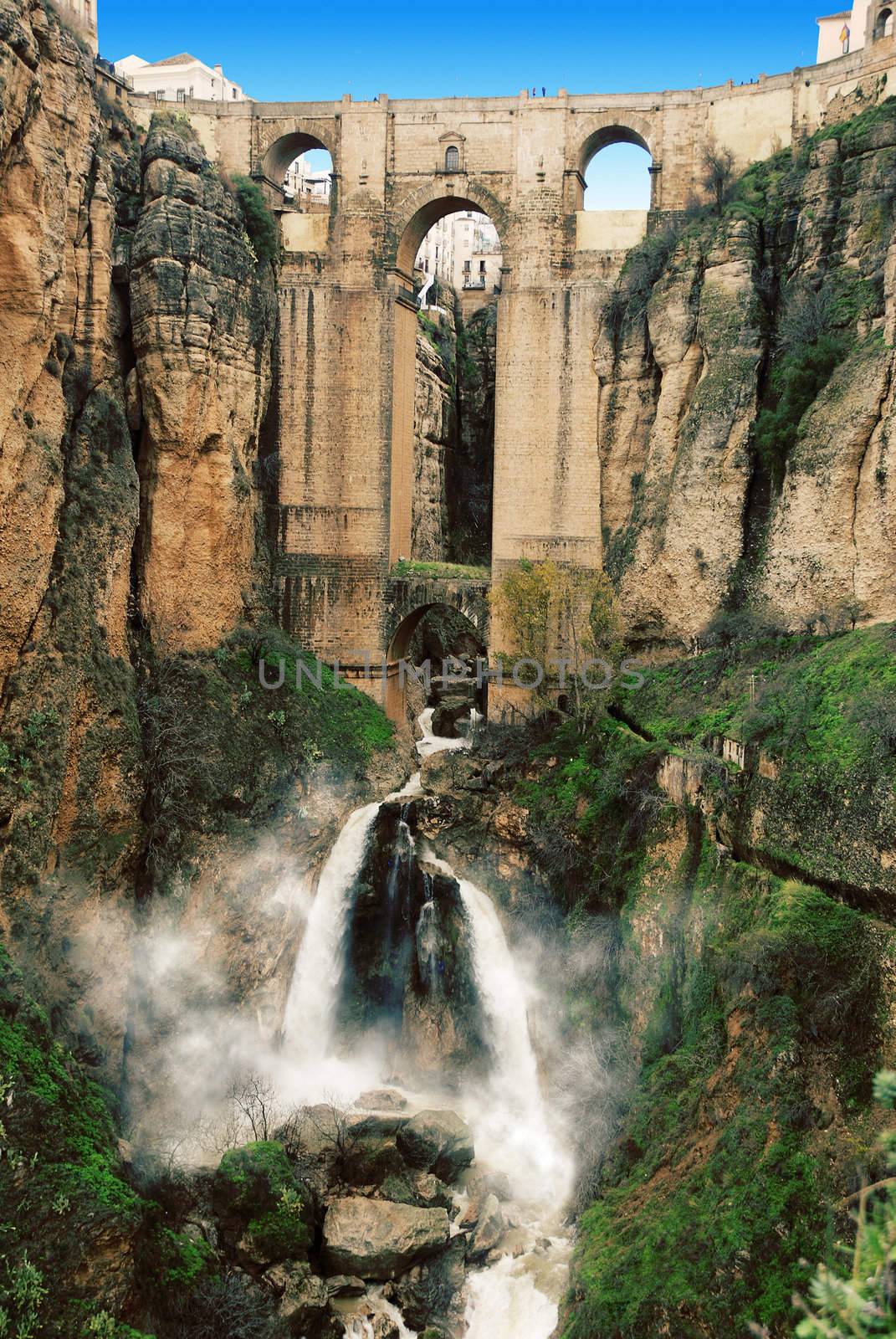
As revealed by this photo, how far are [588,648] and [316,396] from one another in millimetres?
7164

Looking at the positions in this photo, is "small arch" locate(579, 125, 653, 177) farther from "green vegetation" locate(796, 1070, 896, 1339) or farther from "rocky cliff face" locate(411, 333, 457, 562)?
"green vegetation" locate(796, 1070, 896, 1339)

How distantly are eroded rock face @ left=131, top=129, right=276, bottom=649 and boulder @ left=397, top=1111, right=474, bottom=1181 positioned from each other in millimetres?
8691

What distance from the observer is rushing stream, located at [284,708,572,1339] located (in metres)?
12.0

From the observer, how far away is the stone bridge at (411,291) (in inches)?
805

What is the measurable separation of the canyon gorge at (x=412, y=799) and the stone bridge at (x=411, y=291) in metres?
0.15

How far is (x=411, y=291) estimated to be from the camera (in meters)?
22.0

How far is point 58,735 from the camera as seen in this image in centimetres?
1419

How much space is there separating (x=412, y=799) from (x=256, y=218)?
36.0 ft

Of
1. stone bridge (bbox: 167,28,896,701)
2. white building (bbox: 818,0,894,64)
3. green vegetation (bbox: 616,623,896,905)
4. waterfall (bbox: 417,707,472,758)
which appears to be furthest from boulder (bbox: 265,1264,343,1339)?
white building (bbox: 818,0,894,64)

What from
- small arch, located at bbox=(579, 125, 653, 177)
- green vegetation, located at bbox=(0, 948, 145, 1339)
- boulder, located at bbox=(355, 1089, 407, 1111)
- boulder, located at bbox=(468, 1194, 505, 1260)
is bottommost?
boulder, located at bbox=(468, 1194, 505, 1260)

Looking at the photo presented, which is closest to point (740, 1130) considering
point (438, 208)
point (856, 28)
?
point (438, 208)

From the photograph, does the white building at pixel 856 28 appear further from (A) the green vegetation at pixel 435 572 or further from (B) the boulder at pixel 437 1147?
(B) the boulder at pixel 437 1147

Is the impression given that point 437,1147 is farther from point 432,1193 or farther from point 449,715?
point 449,715

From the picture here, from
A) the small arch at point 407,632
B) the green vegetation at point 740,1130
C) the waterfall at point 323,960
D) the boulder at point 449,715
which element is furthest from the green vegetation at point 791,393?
the boulder at point 449,715
